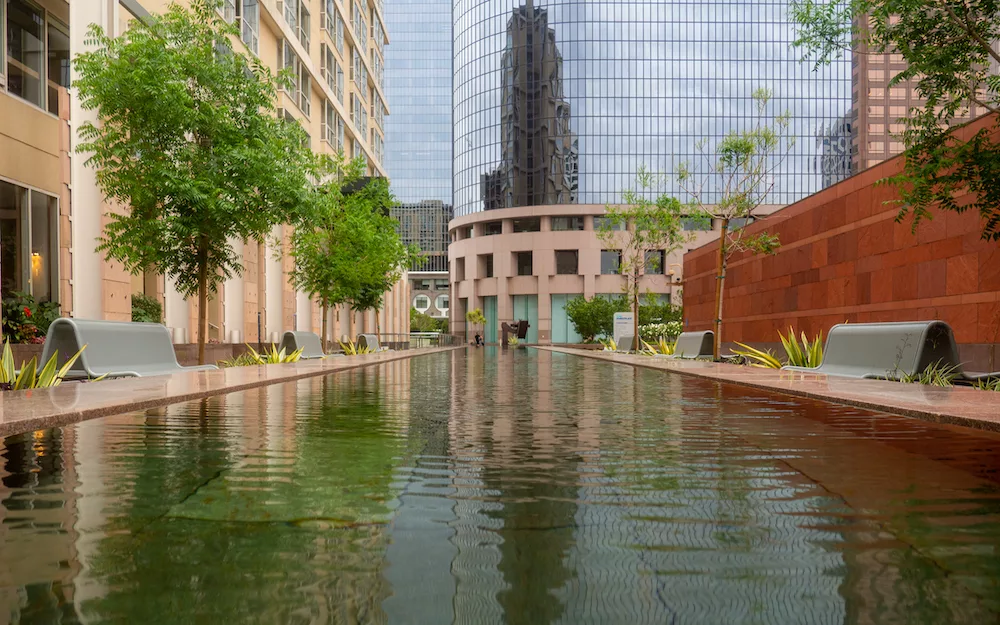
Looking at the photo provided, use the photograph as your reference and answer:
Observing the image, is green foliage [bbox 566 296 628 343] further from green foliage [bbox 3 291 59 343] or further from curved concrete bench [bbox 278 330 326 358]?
green foliage [bbox 3 291 59 343]

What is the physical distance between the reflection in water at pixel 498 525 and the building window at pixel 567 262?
77.6m

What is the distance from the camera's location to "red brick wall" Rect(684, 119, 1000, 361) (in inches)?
579

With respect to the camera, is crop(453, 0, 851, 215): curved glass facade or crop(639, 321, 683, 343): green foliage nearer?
crop(639, 321, 683, 343): green foliage

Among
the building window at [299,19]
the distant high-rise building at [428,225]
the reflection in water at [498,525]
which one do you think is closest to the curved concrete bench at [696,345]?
the reflection in water at [498,525]

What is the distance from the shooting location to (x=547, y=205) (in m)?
83.6

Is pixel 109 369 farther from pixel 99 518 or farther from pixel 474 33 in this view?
pixel 474 33

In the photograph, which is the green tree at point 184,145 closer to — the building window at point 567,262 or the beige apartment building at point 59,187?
the beige apartment building at point 59,187

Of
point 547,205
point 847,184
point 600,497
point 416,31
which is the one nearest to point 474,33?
point 547,205

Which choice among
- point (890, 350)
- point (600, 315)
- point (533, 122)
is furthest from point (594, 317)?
point (890, 350)

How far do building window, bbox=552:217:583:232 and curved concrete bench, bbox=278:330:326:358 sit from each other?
192ft

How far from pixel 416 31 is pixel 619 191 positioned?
7185 centimetres

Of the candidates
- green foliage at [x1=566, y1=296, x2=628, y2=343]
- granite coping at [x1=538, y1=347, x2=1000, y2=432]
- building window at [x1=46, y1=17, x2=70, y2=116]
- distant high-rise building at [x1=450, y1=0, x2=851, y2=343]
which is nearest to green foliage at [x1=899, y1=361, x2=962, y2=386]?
granite coping at [x1=538, y1=347, x2=1000, y2=432]

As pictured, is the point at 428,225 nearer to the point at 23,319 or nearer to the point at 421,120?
the point at 421,120

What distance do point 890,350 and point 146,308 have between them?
18.9m
